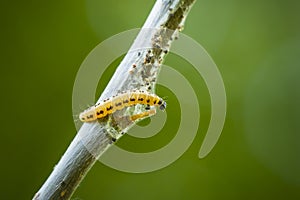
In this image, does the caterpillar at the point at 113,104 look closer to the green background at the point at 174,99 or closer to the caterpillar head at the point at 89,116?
the caterpillar head at the point at 89,116

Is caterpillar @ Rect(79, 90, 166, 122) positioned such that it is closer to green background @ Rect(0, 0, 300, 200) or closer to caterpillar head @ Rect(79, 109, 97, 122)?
caterpillar head @ Rect(79, 109, 97, 122)

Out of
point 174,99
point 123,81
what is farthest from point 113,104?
point 174,99

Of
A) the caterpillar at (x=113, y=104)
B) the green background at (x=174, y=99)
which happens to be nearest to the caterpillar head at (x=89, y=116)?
the caterpillar at (x=113, y=104)

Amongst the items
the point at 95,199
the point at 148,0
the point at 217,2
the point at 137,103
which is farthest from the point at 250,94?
the point at 137,103

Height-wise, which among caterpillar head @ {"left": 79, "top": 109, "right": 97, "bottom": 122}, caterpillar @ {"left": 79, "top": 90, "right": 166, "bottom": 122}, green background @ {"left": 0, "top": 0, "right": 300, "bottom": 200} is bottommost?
caterpillar head @ {"left": 79, "top": 109, "right": 97, "bottom": 122}

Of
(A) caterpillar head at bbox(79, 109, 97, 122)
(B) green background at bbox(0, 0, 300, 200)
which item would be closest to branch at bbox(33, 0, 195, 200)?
(A) caterpillar head at bbox(79, 109, 97, 122)
